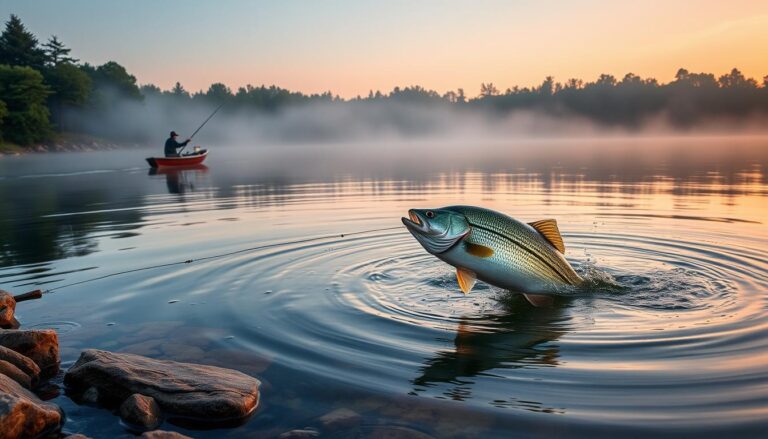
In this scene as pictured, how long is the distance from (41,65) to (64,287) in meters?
177

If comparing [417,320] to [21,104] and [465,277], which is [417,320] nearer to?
[465,277]

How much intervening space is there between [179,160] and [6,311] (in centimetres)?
5148

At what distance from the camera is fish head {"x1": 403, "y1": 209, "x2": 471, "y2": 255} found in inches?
343

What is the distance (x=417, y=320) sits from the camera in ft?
31.7

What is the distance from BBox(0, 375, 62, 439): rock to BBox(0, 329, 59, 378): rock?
132 cm

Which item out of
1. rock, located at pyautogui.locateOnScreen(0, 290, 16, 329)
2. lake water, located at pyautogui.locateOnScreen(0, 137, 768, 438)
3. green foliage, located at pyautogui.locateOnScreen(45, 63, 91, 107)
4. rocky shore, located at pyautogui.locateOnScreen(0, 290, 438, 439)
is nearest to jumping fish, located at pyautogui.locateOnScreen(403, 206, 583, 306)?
lake water, located at pyautogui.locateOnScreen(0, 137, 768, 438)

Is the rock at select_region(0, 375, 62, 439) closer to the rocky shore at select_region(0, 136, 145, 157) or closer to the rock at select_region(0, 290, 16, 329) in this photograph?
the rock at select_region(0, 290, 16, 329)

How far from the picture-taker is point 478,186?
113 ft

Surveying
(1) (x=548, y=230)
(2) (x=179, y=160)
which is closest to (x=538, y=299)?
(1) (x=548, y=230)

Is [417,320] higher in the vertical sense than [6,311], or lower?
lower

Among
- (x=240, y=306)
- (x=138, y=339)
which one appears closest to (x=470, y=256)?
(x=240, y=306)

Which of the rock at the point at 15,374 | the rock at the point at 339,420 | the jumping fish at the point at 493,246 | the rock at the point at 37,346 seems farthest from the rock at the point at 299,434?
the rock at the point at 37,346

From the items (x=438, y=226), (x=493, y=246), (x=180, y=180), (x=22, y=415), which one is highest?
(x=180, y=180)

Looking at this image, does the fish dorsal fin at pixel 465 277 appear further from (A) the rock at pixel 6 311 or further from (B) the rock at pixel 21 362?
(A) the rock at pixel 6 311
